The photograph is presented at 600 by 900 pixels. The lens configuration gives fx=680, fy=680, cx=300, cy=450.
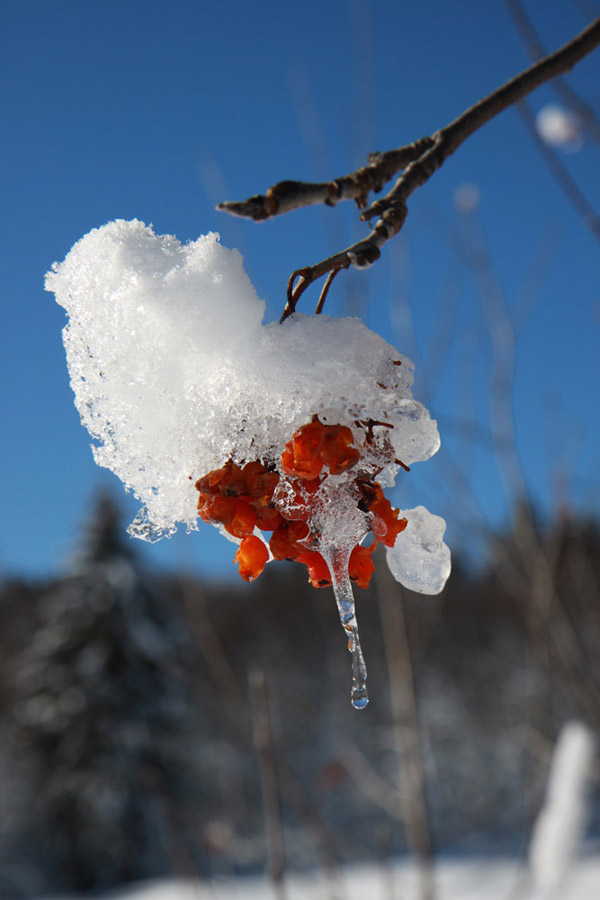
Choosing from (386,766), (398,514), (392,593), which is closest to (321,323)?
(398,514)

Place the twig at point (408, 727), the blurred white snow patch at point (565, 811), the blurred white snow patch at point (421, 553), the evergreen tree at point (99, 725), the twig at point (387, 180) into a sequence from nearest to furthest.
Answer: the twig at point (387, 180) → the blurred white snow patch at point (421, 553) → the twig at point (408, 727) → the blurred white snow patch at point (565, 811) → the evergreen tree at point (99, 725)


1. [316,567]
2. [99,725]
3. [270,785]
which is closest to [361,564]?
[316,567]

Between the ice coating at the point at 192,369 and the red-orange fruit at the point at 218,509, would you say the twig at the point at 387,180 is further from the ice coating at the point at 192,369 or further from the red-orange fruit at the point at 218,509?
the red-orange fruit at the point at 218,509

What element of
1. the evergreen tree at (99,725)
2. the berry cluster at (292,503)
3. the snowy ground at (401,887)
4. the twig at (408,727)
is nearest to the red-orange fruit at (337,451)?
the berry cluster at (292,503)

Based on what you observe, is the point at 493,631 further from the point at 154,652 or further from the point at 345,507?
the point at 345,507

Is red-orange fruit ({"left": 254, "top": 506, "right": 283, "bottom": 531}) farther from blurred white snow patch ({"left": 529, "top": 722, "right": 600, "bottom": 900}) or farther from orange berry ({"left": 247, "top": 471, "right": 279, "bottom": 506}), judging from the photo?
blurred white snow patch ({"left": 529, "top": 722, "right": 600, "bottom": 900})

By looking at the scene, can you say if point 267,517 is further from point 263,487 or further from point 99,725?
point 99,725

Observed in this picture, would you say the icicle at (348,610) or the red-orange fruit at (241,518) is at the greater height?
the red-orange fruit at (241,518)
